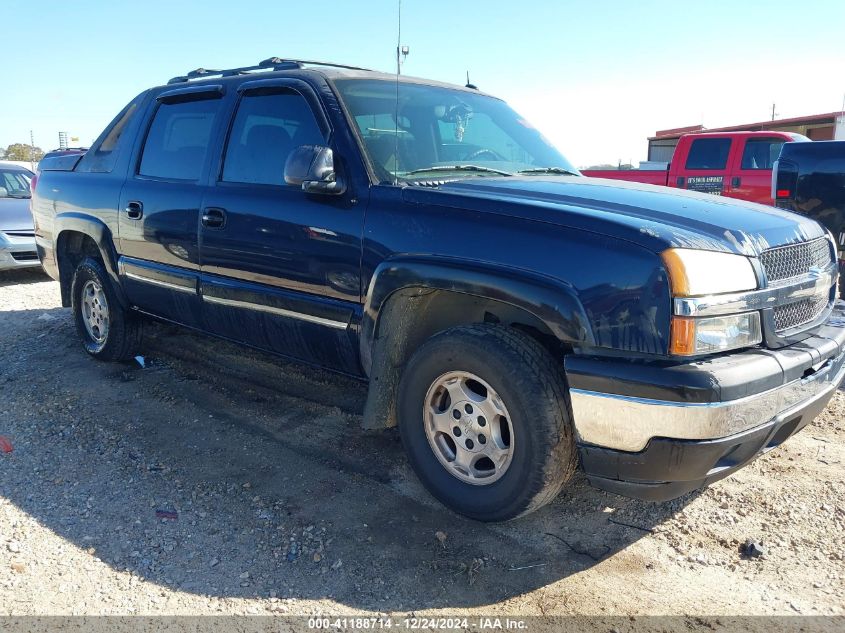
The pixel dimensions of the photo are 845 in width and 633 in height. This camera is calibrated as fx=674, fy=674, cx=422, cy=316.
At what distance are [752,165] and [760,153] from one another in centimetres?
21

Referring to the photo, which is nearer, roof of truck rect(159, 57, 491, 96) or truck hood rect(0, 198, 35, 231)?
roof of truck rect(159, 57, 491, 96)

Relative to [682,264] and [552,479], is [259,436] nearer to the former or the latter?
[552,479]

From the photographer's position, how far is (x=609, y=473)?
2.53 meters

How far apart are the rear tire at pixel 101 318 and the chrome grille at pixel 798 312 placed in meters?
4.28

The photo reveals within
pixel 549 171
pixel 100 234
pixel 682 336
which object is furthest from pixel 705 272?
pixel 100 234

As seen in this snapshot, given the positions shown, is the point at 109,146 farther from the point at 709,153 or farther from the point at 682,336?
the point at 709,153

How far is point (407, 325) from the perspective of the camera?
3168 millimetres

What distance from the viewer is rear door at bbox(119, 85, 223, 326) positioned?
4055 millimetres

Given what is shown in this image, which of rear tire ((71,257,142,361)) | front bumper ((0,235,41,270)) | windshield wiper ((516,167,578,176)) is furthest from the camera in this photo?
front bumper ((0,235,41,270))

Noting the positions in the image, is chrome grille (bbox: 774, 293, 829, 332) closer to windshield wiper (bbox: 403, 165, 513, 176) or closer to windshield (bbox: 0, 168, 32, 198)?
windshield wiper (bbox: 403, 165, 513, 176)

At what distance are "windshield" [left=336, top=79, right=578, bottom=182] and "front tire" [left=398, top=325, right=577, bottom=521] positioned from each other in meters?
0.95

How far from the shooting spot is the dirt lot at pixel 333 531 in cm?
251

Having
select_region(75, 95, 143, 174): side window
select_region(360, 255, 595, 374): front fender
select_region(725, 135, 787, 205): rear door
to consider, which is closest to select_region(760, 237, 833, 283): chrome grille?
select_region(360, 255, 595, 374): front fender

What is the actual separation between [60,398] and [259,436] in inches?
61.7
